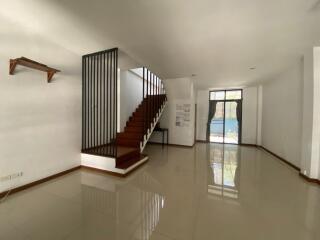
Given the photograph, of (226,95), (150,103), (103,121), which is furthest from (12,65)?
(226,95)

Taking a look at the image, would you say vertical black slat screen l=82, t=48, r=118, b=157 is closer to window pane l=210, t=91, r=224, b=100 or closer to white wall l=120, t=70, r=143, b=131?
white wall l=120, t=70, r=143, b=131

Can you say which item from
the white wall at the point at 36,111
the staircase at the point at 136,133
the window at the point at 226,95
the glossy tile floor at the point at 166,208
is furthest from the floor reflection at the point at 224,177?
the window at the point at 226,95

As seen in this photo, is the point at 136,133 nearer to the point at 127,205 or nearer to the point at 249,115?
the point at 127,205

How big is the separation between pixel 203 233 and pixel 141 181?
1537mm

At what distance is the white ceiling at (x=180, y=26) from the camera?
1.79 meters

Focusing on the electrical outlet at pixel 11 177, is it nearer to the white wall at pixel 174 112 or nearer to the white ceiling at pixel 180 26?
the white ceiling at pixel 180 26

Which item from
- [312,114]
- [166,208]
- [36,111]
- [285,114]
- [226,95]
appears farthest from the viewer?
[226,95]

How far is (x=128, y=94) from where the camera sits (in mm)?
5414

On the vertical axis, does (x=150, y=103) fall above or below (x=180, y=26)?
below

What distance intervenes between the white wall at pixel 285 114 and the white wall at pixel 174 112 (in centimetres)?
290

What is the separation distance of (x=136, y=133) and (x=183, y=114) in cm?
257

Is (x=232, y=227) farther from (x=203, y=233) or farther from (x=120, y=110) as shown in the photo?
(x=120, y=110)

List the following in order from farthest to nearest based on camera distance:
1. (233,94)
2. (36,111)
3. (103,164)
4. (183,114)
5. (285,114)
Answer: (233,94) → (183,114) → (285,114) → (103,164) → (36,111)

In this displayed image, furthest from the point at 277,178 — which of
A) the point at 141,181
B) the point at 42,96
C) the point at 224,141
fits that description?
the point at 42,96
